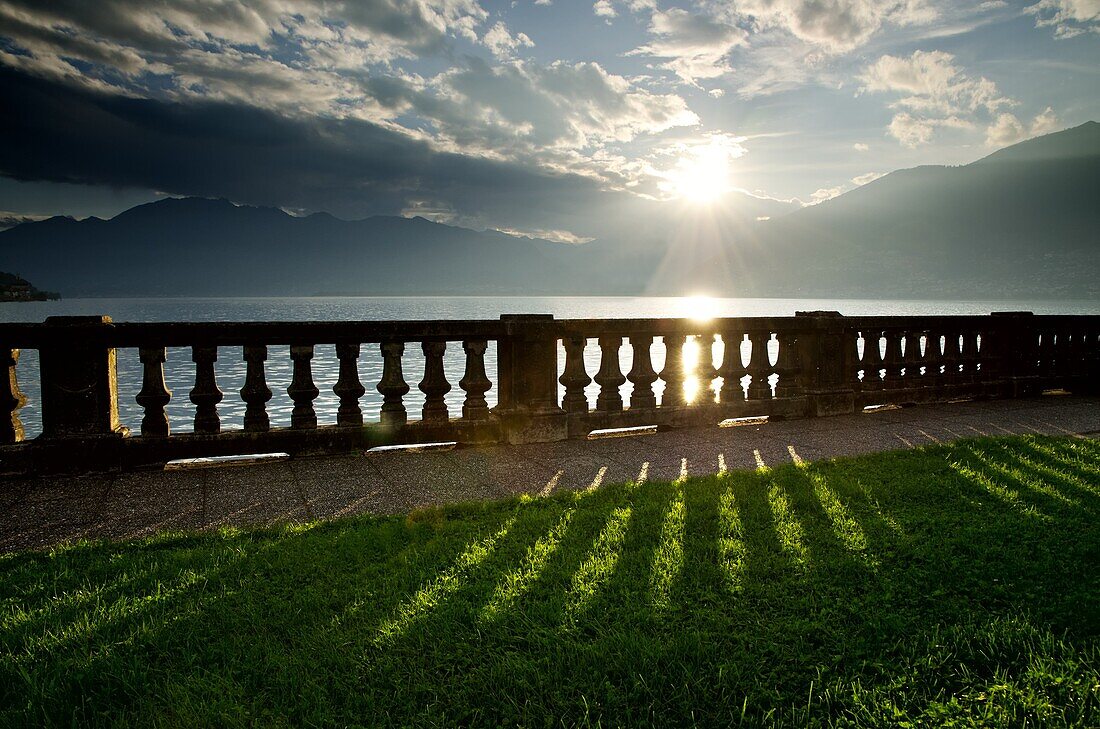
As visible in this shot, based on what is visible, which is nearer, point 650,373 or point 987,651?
point 987,651

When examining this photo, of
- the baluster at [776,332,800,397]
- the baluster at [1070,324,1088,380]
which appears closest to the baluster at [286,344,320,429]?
the baluster at [776,332,800,397]

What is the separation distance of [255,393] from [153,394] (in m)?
0.94

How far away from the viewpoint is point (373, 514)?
475 cm

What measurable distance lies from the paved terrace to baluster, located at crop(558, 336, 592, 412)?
0.54 m

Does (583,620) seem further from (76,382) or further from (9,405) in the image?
(9,405)

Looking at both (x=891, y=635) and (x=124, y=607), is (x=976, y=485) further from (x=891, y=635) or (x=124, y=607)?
(x=124, y=607)

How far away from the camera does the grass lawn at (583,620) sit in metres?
2.47

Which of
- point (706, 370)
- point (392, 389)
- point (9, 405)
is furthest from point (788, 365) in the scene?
point (9, 405)

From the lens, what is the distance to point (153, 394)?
633 cm

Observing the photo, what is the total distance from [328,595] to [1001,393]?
37.9 ft

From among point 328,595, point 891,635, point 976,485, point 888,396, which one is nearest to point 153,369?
point 328,595

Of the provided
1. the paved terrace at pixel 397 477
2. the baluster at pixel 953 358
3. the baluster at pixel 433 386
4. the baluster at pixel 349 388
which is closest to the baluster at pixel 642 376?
the paved terrace at pixel 397 477

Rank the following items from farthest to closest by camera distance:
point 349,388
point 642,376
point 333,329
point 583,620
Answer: point 642,376 → point 349,388 → point 333,329 → point 583,620

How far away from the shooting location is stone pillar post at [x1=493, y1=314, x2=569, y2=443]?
7.32 meters
